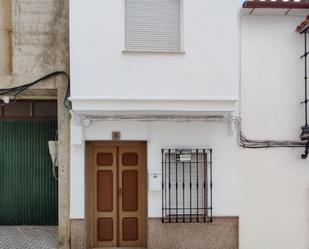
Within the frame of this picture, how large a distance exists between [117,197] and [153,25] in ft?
12.5

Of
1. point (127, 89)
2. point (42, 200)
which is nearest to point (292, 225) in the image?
point (127, 89)

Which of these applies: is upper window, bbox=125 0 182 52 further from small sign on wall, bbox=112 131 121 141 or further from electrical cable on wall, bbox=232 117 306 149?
electrical cable on wall, bbox=232 117 306 149

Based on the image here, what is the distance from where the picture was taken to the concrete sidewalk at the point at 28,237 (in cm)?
791

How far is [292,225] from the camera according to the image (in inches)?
313

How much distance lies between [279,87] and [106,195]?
4.50 meters

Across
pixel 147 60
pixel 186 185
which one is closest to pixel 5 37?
pixel 147 60

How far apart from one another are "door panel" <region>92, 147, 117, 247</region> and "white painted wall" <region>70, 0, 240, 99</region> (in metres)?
1.74

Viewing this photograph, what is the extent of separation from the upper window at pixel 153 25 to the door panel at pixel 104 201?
8.20 ft

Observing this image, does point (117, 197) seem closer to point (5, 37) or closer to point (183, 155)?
point (183, 155)

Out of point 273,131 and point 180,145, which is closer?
point 180,145

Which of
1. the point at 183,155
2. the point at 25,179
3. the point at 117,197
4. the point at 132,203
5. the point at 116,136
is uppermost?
the point at 116,136

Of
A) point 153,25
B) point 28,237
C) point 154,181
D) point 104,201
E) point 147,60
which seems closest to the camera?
point 147,60

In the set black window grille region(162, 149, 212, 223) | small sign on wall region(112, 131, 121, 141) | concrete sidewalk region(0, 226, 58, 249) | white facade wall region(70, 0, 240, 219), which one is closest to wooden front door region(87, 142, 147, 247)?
small sign on wall region(112, 131, 121, 141)

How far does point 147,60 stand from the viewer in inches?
287
